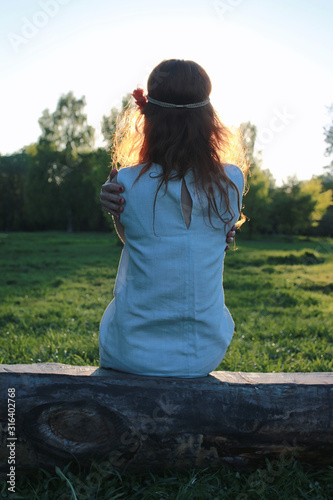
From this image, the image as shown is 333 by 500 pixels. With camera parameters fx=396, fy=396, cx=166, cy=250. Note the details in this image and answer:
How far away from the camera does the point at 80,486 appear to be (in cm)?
162

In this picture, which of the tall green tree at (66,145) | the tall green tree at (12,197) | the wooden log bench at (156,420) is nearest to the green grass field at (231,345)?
the wooden log bench at (156,420)

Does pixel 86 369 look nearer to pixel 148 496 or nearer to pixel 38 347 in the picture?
pixel 148 496

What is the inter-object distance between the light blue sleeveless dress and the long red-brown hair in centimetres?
5

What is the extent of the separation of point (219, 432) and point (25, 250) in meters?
14.0

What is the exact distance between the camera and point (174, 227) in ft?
5.53

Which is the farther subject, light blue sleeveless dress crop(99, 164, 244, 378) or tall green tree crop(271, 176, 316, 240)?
tall green tree crop(271, 176, 316, 240)

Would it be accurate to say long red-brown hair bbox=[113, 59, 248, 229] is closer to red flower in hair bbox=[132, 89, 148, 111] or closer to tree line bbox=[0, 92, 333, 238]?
red flower in hair bbox=[132, 89, 148, 111]

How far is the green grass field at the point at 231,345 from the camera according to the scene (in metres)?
1.66

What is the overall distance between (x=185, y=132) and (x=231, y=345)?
269 cm

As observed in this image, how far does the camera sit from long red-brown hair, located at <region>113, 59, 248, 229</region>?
1.68 metres

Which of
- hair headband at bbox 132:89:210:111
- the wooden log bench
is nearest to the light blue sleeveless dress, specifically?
the wooden log bench

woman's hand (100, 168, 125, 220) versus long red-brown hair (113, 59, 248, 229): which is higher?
long red-brown hair (113, 59, 248, 229)

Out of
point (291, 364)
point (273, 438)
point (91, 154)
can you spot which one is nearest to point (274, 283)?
point (291, 364)

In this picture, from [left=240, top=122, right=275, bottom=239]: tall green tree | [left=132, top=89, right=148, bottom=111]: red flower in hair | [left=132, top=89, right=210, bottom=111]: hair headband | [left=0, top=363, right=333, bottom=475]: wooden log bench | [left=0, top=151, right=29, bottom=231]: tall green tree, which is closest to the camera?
[left=0, top=363, right=333, bottom=475]: wooden log bench
